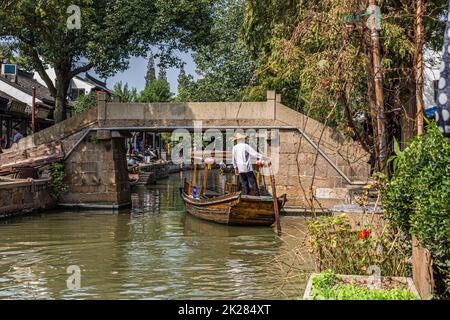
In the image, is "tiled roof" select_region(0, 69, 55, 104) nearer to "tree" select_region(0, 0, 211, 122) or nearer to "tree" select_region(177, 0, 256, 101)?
"tree" select_region(177, 0, 256, 101)

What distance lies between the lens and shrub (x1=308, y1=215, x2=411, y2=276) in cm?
620

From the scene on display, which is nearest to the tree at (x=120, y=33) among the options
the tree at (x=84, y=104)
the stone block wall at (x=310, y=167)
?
the stone block wall at (x=310, y=167)

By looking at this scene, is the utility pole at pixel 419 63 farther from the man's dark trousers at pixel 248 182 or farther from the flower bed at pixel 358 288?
the man's dark trousers at pixel 248 182

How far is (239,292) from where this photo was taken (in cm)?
882

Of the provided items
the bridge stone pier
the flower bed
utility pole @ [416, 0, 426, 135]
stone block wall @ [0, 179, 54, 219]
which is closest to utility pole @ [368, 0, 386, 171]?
utility pole @ [416, 0, 426, 135]

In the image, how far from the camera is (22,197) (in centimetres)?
1802

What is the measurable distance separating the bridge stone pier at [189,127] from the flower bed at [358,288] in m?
11.6

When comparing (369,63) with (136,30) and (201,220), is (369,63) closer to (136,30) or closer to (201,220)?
(201,220)

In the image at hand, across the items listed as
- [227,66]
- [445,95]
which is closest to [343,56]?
[445,95]

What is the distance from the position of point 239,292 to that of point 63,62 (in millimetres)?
17290

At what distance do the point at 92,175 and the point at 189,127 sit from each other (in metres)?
3.31

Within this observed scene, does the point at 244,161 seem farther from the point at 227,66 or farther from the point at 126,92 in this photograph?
the point at 126,92

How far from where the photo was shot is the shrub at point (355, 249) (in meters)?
6.20
